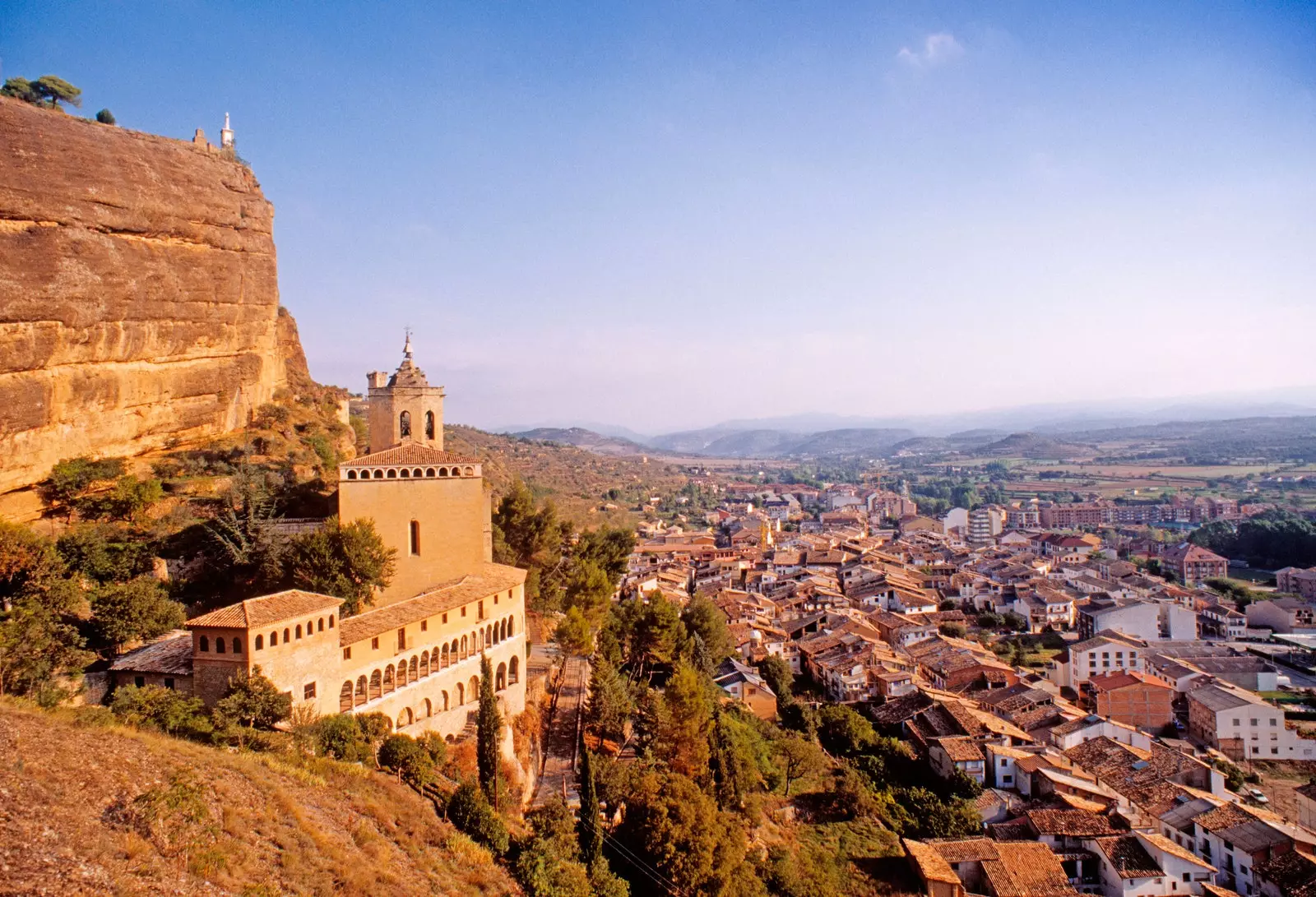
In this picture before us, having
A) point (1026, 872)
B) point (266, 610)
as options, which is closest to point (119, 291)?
point (266, 610)

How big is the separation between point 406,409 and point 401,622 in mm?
8609

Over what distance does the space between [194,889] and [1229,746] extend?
32512 millimetres

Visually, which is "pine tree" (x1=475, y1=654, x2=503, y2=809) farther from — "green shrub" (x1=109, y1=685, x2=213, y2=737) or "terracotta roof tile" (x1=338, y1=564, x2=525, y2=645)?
"green shrub" (x1=109, y1=685, x2=213, y2=737)

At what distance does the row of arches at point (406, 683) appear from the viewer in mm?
15305

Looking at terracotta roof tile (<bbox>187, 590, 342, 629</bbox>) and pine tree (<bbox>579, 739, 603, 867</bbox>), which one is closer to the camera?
terracotta roof tile (<bbox>187, 590, 342, 629</bbox>)

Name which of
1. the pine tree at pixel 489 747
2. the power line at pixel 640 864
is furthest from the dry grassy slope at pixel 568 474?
the pine tree at pixel 489 747

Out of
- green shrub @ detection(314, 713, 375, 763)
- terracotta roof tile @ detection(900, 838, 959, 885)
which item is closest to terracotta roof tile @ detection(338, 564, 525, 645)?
green shrub @ detection(314, 713, 375, 763)

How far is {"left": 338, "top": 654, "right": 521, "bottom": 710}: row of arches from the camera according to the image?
50.2ft

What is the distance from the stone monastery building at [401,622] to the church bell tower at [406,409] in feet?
0.11

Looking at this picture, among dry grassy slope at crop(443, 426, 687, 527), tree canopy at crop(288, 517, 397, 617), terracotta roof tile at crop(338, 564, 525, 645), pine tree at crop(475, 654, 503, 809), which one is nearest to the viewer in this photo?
pine tree at crop(475, 654, 503, 809)

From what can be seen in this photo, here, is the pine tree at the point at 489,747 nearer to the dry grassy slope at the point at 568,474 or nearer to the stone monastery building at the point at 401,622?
the stone monastery building at the point at 401,622

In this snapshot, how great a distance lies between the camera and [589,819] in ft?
50.2

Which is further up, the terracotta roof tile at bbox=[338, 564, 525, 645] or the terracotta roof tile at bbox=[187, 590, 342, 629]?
the terracotta roof tile at bbox=[187, 590, 342, 629]

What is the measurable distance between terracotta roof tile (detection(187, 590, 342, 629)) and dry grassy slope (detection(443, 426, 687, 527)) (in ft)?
107
